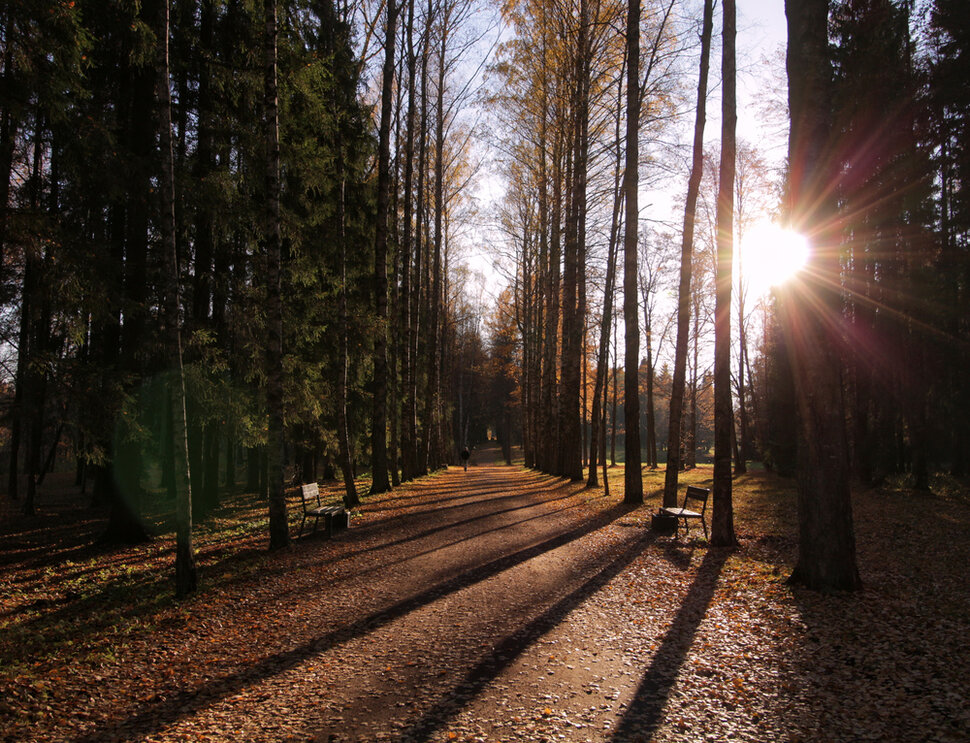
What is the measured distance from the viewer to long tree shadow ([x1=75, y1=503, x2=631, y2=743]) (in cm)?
362

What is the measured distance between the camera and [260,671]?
14.5 feet

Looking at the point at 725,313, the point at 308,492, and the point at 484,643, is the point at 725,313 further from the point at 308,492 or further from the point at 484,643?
the point at 308,492

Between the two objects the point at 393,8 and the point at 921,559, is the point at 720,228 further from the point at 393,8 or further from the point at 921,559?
the point at 393,8

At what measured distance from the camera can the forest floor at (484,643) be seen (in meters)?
3.57

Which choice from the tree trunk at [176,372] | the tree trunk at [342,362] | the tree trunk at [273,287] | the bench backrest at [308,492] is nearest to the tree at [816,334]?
the tree trunk at [273,287]

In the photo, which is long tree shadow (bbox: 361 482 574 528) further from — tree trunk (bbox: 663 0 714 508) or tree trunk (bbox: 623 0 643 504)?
tree trunk (bbox: 663 0 714 508)

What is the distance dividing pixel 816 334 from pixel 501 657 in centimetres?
488

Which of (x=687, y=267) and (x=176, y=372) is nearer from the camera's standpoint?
(x=176, y=372)

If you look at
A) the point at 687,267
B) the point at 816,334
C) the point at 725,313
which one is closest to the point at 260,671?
the point at 816,334

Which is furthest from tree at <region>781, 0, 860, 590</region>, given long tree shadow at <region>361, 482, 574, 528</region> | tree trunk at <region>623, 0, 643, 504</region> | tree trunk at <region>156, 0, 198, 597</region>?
long tree shadow at <region>361, 482, 574, 528</region>

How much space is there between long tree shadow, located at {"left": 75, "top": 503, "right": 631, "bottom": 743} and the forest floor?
0.08 feet

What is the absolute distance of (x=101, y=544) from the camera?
374 inches

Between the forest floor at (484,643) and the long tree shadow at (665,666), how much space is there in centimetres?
2

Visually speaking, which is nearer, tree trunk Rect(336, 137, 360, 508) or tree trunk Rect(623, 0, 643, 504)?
tree trunk Rect(623, 0, 643, 504)
